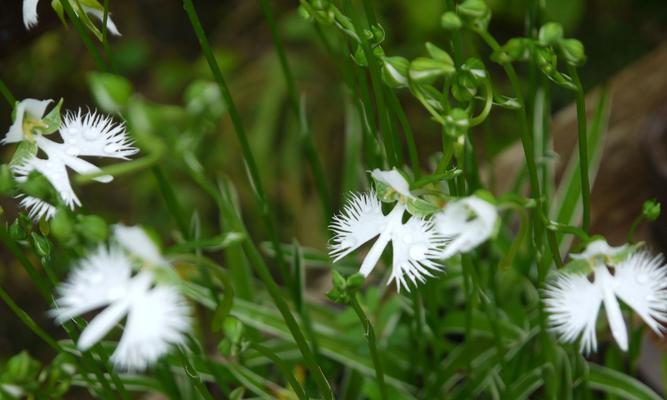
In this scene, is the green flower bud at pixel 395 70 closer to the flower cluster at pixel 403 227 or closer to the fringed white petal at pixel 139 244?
the flower cluster at pixel 403 227

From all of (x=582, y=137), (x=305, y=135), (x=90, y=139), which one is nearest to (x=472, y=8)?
(x=582, y=137)

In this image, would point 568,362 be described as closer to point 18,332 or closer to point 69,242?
point 69,242

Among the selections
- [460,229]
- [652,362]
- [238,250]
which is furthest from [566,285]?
[238,250]

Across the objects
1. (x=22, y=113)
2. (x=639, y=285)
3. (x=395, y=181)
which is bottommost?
(x=639, y=285)

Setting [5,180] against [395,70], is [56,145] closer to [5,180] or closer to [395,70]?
[5,180]

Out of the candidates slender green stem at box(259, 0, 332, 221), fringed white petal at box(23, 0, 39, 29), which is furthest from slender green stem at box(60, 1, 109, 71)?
slender green stem at box(259, 0, 332, 221)

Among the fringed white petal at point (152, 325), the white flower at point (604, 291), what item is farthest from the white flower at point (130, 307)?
the white flower at point (604, 291)

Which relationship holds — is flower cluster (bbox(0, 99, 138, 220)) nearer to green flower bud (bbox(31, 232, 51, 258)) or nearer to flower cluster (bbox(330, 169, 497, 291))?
green flower bud (bbox(31, 232, 51, 258))
